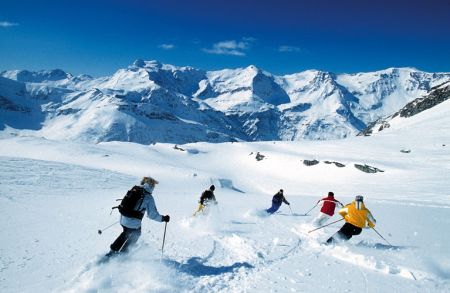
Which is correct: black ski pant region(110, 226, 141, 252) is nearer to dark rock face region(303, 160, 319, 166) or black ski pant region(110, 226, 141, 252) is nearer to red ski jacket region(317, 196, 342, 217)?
red ski jacket region(317, 196, 342, 217)

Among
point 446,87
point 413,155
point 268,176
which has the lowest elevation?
point 268,176

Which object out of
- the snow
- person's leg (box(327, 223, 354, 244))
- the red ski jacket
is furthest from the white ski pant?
person's leg (box(327, 223, 354, 244))

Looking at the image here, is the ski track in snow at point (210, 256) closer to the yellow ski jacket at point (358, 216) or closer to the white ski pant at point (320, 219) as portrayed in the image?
the white ski pant at point (320, 219)

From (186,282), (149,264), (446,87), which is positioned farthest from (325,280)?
(446,87)

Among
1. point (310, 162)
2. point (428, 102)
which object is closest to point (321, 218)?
point (310, 162)

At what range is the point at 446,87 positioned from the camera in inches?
4464

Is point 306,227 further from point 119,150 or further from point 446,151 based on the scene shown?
point 119,150

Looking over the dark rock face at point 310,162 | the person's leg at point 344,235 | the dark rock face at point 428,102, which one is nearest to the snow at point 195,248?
the person's leg at point 344,235

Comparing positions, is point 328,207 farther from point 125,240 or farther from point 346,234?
point 125,240

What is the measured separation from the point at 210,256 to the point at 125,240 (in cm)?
244

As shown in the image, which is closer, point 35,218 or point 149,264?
point 149,264

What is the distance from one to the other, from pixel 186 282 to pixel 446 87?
417 feet

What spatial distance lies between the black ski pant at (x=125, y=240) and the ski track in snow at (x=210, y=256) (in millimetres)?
226

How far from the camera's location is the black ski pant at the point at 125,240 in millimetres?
8953
